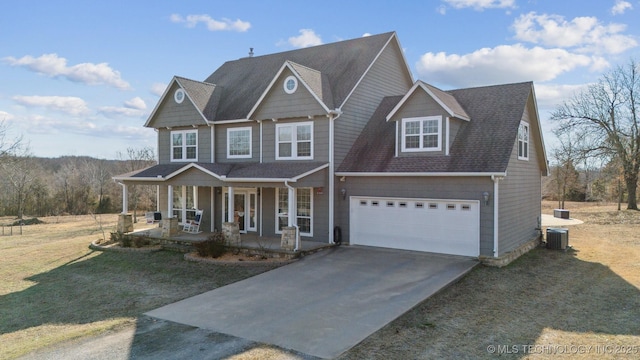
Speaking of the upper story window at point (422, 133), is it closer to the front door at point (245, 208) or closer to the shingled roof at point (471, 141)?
the shingled roof at point (471, 141)

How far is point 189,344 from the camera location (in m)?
7.54

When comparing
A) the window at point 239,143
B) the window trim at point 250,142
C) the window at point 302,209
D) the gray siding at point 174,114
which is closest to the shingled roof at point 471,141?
the window at point 302,209

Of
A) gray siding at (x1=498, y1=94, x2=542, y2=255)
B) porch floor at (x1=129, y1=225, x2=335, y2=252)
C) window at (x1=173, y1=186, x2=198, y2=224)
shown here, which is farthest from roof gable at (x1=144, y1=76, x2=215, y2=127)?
gray siding at (x1=498, y1=94, x2=542, y2=255)

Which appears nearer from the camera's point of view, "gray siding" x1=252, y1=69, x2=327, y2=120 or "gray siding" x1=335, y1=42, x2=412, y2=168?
"gray siding" x1=252, y1=69, x2=327, y2=120

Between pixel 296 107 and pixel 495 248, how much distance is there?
29.9 feet

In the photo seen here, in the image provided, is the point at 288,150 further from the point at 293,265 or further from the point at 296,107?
the point at 293,265

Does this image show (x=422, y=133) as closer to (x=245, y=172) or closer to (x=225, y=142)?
(x=245, y=172)

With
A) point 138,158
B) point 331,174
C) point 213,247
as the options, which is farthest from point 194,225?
point 138,158

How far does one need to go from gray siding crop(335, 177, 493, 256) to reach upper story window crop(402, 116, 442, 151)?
4.30ft

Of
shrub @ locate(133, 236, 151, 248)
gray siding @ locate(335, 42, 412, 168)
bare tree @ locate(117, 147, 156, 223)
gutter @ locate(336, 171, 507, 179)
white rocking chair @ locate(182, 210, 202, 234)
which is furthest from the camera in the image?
bare tree @ locate(117, 147, 156, 223)

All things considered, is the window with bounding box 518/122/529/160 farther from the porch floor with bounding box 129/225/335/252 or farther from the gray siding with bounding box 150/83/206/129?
the gray siding with bounding box 150/83/206/129

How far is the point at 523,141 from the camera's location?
53.6 feet

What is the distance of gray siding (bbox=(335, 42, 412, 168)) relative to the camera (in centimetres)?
1725

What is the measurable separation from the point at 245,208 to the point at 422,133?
340 inches
